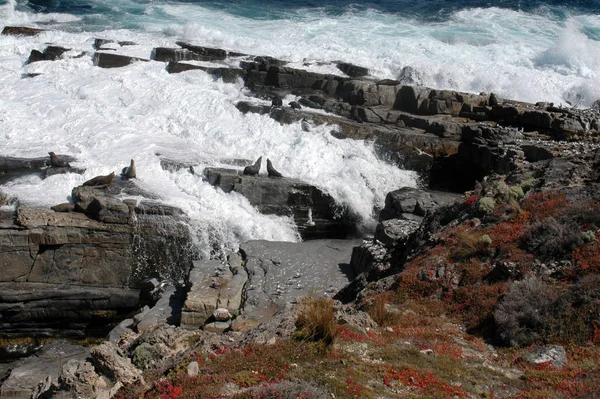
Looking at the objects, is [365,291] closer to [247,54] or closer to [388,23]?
[247,54]

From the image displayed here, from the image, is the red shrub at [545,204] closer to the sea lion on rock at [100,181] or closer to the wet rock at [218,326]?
the wet rock at [218,326]

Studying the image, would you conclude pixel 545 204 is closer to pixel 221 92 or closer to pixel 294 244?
pixel 294 244

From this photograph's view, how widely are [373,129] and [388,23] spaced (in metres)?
19.8

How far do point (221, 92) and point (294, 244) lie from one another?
35.6 feet

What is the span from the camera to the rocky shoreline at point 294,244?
27.2 feet

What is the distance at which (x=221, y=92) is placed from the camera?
24.6m

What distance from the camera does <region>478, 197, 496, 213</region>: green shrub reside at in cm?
1100

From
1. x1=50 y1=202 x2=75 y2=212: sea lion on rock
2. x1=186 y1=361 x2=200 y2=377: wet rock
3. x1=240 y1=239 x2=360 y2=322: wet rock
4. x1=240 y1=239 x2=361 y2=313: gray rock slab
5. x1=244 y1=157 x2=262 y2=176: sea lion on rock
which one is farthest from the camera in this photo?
x1=244 y1=157 x2=262 y2=176: sea lion on rock

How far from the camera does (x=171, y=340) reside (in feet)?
25.6

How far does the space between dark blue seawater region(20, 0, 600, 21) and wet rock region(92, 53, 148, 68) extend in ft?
36.7

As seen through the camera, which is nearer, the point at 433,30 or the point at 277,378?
the point at 277,378

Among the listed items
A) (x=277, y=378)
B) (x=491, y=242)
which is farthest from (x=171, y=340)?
(x=491, y=242)

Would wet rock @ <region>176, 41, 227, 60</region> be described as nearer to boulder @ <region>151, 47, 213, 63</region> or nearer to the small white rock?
boulder @ <region>151, 47, 213, 63</region>

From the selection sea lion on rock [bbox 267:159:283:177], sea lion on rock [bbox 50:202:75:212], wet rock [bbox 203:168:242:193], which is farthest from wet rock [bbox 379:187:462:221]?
sea lion on rock [bbox 50:202:75:212]
